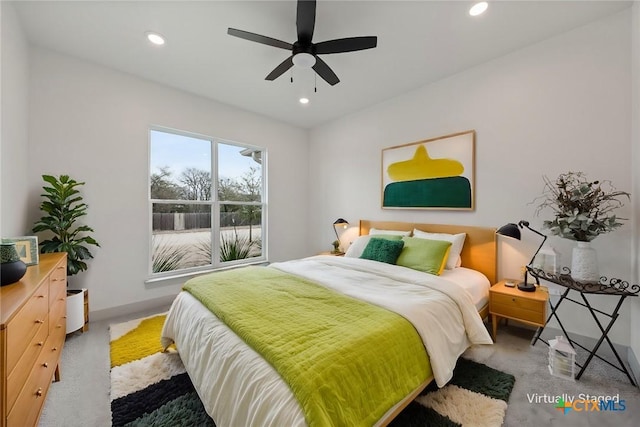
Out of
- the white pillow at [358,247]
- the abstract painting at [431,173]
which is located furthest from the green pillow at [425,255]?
the abstract painting at [431,173]

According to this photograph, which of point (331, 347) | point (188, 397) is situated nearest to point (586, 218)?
point (331, 347)

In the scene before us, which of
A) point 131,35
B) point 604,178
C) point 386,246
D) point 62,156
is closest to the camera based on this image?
point 604,178

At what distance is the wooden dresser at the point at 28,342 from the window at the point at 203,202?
1.58m

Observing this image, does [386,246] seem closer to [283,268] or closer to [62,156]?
[283,268]

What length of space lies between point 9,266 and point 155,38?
7.29 feet

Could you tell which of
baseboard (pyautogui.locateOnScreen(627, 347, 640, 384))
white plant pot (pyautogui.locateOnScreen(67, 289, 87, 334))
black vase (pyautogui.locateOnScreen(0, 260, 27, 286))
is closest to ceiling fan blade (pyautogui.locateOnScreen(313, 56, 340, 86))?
black vase (pyautogui.locateOnScreen(0, 260, 27, 286))

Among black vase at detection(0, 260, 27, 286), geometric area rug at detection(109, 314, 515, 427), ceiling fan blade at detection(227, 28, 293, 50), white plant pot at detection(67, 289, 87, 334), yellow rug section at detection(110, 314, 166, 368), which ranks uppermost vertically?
ceiling fan blade at detection(227, 28, 293, 50)

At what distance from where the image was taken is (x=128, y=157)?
312 cm

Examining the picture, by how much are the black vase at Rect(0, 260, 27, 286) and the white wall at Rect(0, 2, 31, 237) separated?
0.87 metres

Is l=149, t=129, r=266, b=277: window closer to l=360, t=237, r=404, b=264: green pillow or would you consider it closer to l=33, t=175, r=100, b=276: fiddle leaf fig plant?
l=33, t=175, r=100, b=276: fiddle leaf fig plant

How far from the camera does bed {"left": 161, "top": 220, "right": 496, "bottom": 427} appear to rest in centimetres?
109

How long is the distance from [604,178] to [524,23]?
4.97 ft

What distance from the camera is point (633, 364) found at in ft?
6.43

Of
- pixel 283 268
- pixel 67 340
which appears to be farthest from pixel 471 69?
pixel 67 340
